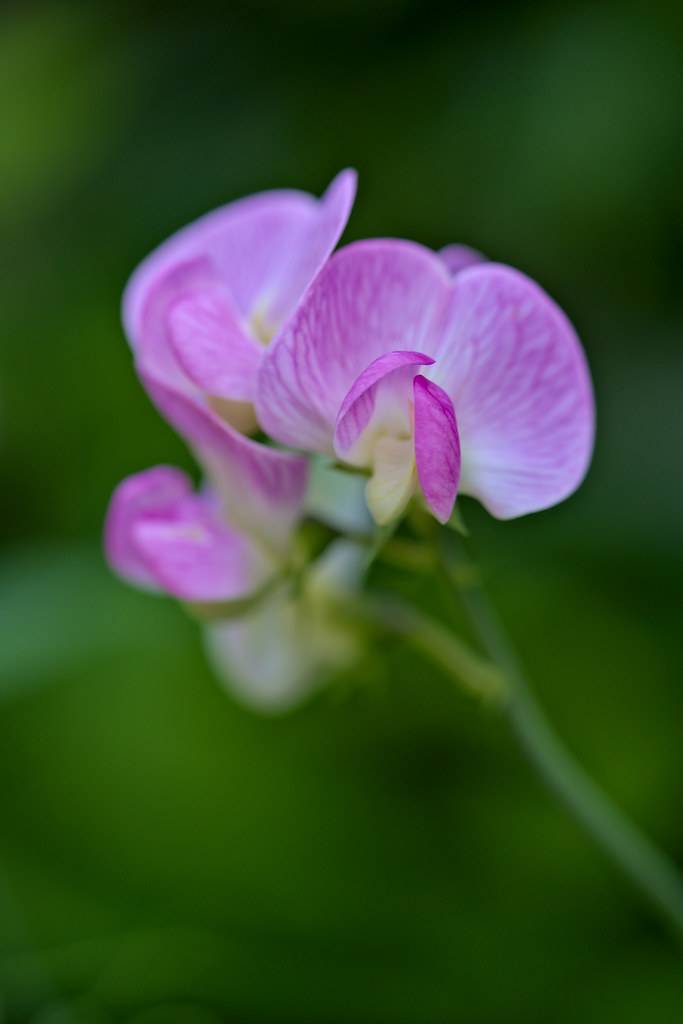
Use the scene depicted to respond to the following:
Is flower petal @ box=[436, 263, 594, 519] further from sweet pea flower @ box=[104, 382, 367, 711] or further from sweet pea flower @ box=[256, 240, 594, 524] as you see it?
sweet pea flower @ box=[104, 382, 367, 711]

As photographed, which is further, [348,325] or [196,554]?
[196,554]

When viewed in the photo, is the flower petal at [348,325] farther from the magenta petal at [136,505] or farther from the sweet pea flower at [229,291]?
the magenta petal at [136,505]

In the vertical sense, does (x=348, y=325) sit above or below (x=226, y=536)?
above

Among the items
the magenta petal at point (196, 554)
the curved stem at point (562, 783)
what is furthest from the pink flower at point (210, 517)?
the curved stem at point (562, 783)

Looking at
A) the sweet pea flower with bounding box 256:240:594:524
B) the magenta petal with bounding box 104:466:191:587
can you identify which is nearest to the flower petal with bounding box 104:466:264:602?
the magenta petal with bounding box 104:466:191:587

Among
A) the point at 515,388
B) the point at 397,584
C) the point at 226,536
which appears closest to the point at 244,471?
the point at 226,536

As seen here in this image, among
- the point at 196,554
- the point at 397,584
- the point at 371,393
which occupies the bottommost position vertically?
the point at 397,584

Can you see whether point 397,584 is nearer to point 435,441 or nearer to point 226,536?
point 226,536
